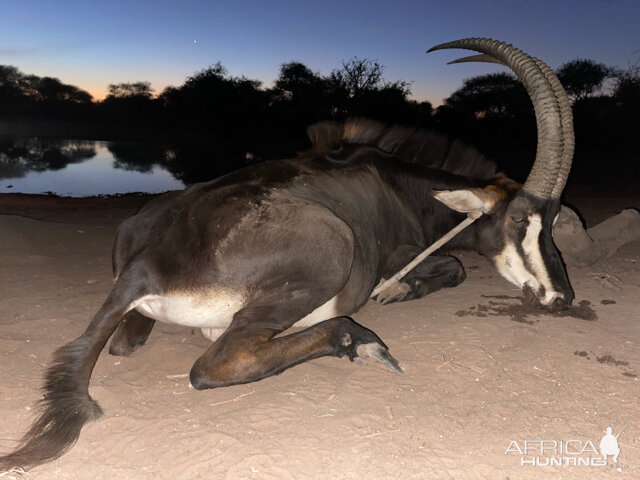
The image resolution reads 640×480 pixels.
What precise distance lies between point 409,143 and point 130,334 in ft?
10.5

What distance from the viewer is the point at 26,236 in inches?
294

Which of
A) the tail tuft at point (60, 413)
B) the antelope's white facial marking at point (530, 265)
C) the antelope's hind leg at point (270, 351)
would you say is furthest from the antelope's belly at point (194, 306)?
the antelope's white facial marking at point (530, 265)

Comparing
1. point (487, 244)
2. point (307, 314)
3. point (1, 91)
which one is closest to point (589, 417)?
point (307, 314)

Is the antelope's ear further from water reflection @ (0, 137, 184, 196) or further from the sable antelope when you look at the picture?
water reflection @ (0, 137, 184, 196)

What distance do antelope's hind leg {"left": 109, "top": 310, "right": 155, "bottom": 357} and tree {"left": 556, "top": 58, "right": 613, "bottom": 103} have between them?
36.6 meters

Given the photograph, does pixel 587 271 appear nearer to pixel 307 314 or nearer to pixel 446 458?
pixel 307 314

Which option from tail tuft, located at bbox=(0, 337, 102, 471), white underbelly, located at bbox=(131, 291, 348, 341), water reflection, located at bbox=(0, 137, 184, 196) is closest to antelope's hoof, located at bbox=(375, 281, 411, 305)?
white underbelly, located at bbox=(131, 291, 348, 341)

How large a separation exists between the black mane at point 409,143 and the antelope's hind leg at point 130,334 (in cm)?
227

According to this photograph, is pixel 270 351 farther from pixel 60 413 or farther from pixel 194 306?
pixel 60 413

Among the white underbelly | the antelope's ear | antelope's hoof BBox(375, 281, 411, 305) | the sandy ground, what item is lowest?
the sandy ground

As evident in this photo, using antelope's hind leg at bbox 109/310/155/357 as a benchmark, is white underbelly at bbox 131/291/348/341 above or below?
above

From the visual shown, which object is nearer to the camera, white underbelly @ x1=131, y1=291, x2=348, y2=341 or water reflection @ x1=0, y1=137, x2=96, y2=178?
white underbelly @ x1=131, y1=291, x2=348, y2=341

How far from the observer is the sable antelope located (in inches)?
128

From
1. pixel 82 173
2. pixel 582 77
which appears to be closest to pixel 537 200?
pixel 82 173
